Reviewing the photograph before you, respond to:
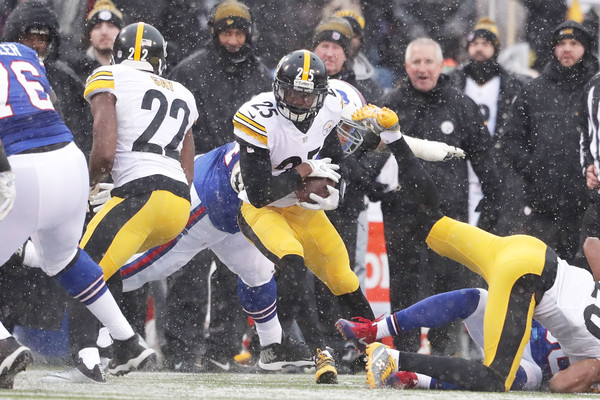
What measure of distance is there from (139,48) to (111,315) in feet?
4.62

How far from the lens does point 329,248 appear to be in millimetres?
5535

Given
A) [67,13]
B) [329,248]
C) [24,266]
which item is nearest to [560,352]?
[329,248]

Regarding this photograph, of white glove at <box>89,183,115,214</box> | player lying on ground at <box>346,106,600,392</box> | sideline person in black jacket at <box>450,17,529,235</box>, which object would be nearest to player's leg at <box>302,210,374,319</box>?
player lying on ground at <box>346,106,600,392</box>

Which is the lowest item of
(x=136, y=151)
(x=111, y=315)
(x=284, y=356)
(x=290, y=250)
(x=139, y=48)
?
(x=284, y=356)

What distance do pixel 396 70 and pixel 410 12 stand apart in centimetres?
56

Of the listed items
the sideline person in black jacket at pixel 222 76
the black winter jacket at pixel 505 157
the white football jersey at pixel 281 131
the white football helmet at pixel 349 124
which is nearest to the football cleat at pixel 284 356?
the white football jersey at pixel 281 131

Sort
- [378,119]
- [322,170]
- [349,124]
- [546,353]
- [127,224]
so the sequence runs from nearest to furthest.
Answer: [127,224] → [546,353] → [378,119] → [322,170] → [349,124]

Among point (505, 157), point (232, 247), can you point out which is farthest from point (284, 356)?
point (505, 157)

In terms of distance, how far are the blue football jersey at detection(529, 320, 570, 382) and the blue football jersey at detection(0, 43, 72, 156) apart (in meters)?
2.40

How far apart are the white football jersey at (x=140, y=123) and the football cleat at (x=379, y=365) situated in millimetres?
1317

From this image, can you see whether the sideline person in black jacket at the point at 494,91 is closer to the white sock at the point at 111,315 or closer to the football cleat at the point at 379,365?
the football cleat at the point at 379,365

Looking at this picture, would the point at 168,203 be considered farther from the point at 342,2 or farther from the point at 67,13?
the point at 342,2

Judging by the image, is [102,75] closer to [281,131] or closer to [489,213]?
[281,131]

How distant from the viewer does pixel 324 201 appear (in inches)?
217
